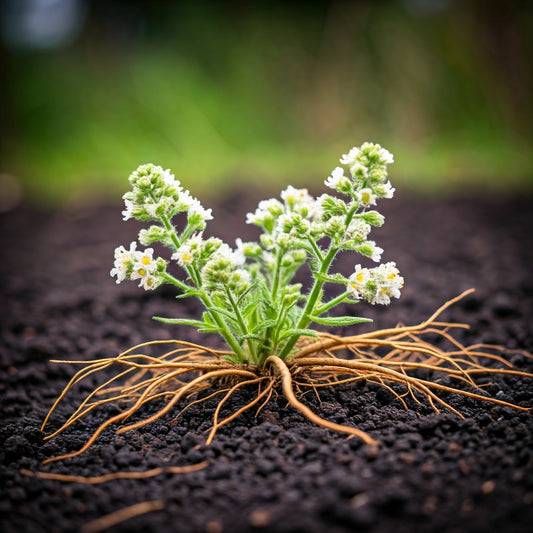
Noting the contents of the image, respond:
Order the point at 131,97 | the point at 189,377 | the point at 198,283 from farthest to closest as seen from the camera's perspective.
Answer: the point at 131,97 → the point at 189,377 → the point at 198,283

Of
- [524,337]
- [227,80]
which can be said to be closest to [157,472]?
[524,337]

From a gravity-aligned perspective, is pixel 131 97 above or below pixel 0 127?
above

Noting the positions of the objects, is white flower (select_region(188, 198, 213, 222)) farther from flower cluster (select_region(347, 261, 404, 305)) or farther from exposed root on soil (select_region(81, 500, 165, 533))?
exposed root on soil (select_region(81, 500, 165, 533))

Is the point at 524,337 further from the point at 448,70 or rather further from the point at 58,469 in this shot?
the point at 448,70

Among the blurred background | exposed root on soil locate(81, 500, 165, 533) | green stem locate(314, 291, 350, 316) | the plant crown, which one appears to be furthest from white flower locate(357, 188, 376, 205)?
the blurred background

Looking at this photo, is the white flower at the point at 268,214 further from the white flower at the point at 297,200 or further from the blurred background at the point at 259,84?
the blurred background at the point at 259,84

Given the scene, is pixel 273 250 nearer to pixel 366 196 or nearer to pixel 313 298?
pixel 313 298

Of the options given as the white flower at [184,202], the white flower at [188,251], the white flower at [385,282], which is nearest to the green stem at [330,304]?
the white flower at [385,282]
